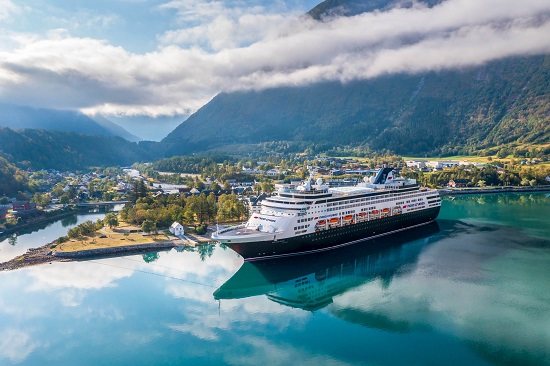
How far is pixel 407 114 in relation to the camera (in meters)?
152

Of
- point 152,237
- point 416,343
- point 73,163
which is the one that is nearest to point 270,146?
point 73,163

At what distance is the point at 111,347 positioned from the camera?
19062 mm

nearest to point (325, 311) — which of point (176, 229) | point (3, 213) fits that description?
point (176, 229)

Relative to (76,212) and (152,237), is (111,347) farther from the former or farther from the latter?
(76,212)

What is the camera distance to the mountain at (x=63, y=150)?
98125 millimetres

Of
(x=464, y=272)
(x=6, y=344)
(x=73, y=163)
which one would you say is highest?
(x=73, y=163)

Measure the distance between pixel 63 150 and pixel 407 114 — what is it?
118m

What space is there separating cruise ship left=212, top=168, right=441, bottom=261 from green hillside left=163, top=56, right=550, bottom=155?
281 feet

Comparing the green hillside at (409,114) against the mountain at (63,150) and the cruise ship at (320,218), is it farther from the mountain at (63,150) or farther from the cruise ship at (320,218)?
the cruise ship at (320,218)

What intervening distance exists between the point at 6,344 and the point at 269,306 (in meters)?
13.5

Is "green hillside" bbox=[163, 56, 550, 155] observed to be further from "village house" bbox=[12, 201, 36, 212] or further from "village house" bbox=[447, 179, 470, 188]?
"village house" bbox=[12, 201, 36, 212]

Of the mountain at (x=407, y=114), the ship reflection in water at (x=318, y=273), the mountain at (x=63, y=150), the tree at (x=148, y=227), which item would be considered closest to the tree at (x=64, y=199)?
the tree at (x=148, y=227)

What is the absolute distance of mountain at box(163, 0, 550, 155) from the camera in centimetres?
12225

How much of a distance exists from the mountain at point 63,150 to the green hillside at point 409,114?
2417cm
